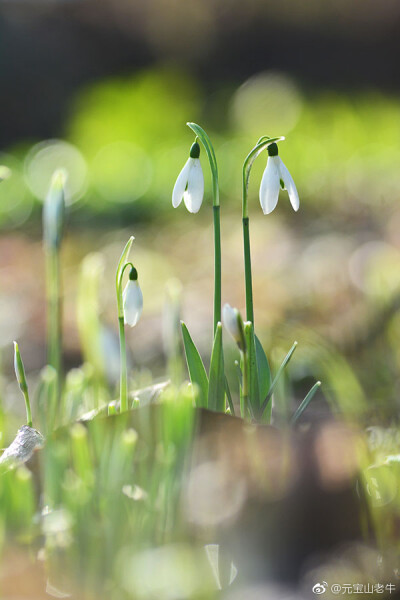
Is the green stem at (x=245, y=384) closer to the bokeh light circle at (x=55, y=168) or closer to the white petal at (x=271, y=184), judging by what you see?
the white petal at (x=271, y=184)

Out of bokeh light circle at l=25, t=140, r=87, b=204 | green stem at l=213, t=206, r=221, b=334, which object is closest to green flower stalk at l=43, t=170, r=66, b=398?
green stem at l=213, t=206, r=221, b=334

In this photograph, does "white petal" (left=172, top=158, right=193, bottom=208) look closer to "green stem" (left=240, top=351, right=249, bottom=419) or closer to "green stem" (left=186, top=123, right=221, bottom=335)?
"green stem" (left=186, top=123, right=221, bottom=335)

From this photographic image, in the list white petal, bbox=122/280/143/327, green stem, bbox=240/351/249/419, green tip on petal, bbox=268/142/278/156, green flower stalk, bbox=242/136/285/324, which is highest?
green tip on petal, bbox=268/142/278/156

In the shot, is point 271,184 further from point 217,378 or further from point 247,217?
point 217,378

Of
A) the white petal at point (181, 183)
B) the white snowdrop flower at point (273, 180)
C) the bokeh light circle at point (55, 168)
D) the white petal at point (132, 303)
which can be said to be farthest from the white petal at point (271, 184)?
the bokeh light circle at point (55, 168)

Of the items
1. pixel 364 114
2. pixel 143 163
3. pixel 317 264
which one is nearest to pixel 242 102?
pixel 364 114

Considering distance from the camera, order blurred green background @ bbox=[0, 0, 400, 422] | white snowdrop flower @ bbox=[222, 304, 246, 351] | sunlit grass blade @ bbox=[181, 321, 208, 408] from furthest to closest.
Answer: blurred green background @ bbox=[0, 0, 400, 422] < sunlit grass blade @ bbox=[181, 321, 208, 408] < white snowdrop flower @ bbox=[222, 304, 246, 351]
